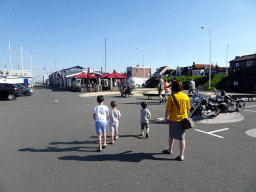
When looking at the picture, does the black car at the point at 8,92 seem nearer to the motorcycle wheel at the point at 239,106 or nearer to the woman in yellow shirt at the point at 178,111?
the woman in yellow shirt at the point at 178,111

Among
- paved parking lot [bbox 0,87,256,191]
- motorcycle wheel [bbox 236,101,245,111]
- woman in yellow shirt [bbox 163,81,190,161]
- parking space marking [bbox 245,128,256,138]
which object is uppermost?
woman in yellow shirt [bbox 163,81,190,161]

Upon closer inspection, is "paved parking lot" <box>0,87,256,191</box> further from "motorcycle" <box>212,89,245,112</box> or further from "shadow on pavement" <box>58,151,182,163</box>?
"motorcycle" <box>212,89,245,112</box>

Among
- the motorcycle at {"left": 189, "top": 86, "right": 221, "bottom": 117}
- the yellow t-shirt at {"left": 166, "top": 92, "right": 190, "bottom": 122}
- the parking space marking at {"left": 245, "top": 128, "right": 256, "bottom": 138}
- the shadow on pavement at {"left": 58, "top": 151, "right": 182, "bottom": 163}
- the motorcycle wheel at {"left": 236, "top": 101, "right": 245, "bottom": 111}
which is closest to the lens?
the yellow t-shirt at {"left": 166, "top": 92, "right": 190, "bottom": 122}

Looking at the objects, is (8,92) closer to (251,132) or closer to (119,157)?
(119,157)

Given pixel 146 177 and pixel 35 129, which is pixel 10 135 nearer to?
pixel 35 129

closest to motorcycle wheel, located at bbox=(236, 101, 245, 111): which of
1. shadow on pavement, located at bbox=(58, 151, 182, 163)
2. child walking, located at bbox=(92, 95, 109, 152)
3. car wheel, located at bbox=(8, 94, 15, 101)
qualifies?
shadow on pavement, located at bbox=(58, 151, 182, 163)

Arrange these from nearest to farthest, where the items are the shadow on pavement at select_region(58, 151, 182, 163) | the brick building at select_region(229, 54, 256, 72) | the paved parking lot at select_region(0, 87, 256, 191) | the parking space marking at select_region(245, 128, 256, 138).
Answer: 1. the paved parking lot at select_region(0, 87, 256, 191)
2. the shadow on pavement at select_region(58, 151, 182, 163)
3. the parking space marking at select_region(245, 128, 256, 138)
4. the brick building at select_region(229, 54, 256, 72)

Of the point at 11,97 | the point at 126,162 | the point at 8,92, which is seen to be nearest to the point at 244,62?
the point at 11,97

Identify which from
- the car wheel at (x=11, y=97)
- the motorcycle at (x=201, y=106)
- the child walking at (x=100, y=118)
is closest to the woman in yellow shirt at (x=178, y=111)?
the child walking at (x=100, y=118)

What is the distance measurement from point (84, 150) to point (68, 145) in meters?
0.64

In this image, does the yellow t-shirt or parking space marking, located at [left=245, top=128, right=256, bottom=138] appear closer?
the yellow t-shirt

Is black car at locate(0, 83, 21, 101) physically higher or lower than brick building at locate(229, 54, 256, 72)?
lower

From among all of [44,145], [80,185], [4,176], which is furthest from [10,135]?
[80,185]

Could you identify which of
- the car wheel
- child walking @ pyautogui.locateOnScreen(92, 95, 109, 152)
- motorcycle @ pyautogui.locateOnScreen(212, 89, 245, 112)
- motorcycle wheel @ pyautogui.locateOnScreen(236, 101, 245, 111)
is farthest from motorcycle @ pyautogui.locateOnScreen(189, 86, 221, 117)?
the car wheel
